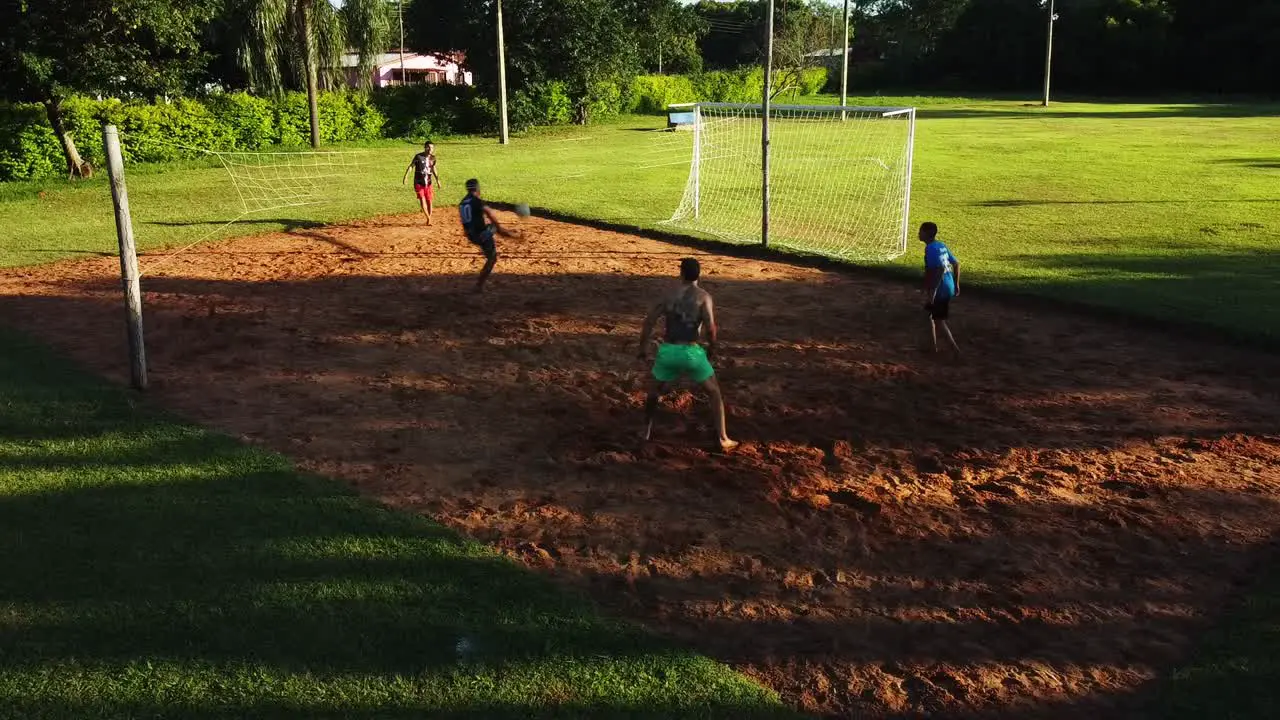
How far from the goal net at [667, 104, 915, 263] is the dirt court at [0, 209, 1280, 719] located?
3.88 meters

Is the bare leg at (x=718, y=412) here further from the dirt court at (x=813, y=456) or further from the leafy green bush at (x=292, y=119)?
the leafy green bush at (x=292, y=119)

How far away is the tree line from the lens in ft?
84.8

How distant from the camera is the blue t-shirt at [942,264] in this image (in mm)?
10805

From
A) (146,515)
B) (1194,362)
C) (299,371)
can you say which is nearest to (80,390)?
(299,371)

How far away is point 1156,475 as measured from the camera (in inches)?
321

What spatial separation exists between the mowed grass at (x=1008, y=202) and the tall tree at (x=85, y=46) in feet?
8.67

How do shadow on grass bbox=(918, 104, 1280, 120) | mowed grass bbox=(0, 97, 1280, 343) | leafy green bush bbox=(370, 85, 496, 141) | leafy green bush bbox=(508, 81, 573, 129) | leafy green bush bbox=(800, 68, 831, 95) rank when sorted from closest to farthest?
mowed grass bbox=(0, 97, 1280, 343), leafy green bush bbox=(370, 85, 496, 141), leafy green bush bbox=(508, 81, 573, 129), shadow on grass bbox=(918, 104, 1280, 120), leafy green bush bbox=(800, 68, 831, 95)

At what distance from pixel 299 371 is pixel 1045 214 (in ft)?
53.9

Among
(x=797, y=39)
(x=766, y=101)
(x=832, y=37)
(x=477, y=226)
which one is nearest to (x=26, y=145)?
(x=477, y=226)

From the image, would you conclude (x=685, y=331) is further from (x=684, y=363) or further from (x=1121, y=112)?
(x=1121, y=112)

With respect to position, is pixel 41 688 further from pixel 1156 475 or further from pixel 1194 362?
pixel 1194 362

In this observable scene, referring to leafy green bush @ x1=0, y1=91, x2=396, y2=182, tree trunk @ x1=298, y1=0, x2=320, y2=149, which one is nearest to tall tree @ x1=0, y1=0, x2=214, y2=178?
leafy green bush @ x1=0, y1=91, x2=396, y2=182

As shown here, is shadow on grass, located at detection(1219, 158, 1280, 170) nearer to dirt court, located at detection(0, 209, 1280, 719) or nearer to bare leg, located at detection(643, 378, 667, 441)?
dirt court, located at detection(0, 209, 1280, 719)

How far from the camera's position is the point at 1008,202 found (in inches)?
874
